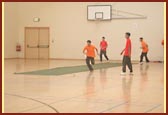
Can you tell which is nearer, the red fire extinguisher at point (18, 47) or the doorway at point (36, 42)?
A: the doorway at point (36, 42)

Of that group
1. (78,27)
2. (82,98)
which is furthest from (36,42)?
(82,98)

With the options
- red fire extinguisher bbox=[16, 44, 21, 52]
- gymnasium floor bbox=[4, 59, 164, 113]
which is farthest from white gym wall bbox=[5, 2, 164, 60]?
gymnasium floor bbox=[4, 59, 164, 113]

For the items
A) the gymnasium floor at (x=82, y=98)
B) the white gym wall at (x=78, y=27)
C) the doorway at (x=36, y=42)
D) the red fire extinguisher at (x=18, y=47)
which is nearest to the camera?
the gymnasium floor at (x=82, y=98)

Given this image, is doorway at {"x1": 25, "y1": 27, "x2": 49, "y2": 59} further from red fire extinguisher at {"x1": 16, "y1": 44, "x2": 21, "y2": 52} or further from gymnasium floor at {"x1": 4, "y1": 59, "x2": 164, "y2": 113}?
gymnasium floor at {"x1": 4, "y1": 59, "x2": 164, "y2": 113}

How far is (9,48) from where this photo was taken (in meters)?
33.5

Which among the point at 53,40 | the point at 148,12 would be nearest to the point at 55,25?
the point at 53,40

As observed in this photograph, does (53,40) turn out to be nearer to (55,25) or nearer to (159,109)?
(55,25)

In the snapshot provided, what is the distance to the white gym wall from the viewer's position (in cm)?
3022

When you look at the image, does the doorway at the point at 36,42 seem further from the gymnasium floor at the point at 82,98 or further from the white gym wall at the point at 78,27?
the gymnasium floor at the point at 82,98

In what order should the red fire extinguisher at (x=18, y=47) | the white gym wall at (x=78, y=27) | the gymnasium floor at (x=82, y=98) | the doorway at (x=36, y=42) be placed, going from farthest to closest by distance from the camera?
the red fire extinguisher at (x=18, y=47), the doorway at (x=36, y=42), the white gym wall at (x=78, y=27), the gymnasium floor at (x=82, y=98)

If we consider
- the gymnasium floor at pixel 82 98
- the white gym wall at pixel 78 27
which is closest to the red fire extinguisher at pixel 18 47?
the white gym wall at pixel 78 27

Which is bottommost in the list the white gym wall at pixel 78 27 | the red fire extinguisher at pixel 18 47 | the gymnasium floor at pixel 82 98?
the gymnasium floor at pixel 82 98

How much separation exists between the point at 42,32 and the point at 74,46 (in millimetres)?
3415

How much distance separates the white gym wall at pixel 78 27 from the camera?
30.2 m
